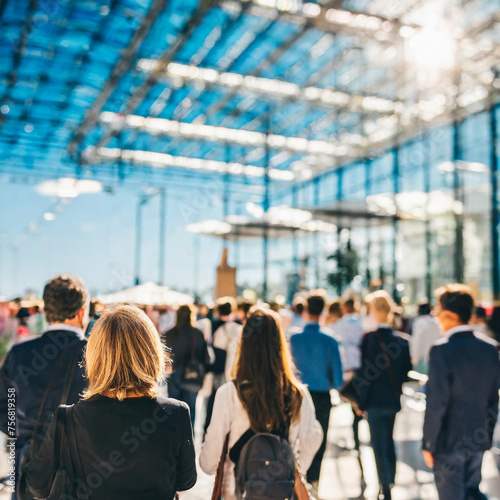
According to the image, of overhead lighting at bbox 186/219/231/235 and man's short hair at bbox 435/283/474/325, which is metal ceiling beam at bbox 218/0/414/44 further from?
man's short hair at bbox 435/283/474/325

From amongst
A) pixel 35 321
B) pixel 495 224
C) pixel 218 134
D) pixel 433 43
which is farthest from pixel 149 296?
pixel 218 134

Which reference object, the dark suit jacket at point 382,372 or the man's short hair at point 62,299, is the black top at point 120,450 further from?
the dark suit jacket at point 382,372

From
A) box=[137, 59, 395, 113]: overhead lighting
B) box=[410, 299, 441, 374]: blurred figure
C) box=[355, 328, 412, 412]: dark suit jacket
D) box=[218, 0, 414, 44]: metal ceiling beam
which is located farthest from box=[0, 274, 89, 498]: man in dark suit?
box=[137, 59, 395, 113]: overhead lighting

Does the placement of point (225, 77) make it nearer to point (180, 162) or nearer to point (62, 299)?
point (180, 162)

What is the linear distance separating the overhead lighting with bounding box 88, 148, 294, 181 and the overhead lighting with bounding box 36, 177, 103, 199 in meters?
0.94

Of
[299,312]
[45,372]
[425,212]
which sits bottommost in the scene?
[45,372]

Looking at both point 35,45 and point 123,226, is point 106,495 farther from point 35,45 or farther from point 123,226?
point 123,226

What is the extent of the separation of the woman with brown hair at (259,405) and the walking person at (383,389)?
74.8 inches

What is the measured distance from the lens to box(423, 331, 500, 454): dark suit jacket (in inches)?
121

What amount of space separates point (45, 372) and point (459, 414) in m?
2.18

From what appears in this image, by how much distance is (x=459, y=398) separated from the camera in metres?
3.10

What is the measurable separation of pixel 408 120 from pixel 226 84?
22.0 feet

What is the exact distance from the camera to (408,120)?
17.4m

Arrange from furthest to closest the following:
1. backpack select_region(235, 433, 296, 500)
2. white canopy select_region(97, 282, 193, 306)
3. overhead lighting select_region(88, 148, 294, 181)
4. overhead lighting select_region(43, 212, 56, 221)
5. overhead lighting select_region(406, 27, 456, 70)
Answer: overhead lighting select_region(88, 148, 294, 181) → overhead lighting select_region(43, 212, 56, 221) → overhead lighting select_region(406, 27, 456, 70) → white canopy select_region(97, 282, 193, 306) → backpack select_region(235, 433, 296, 500)
